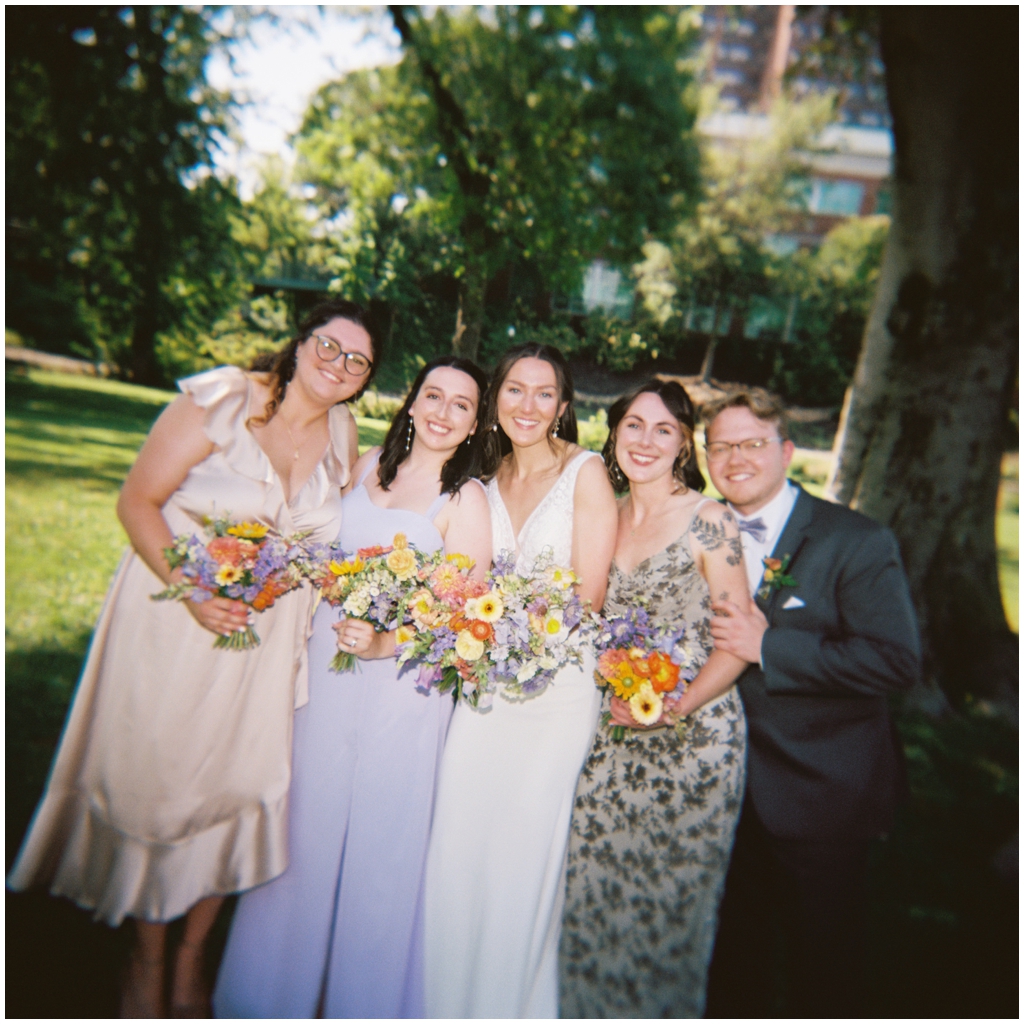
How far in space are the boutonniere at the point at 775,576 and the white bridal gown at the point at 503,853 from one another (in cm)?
101

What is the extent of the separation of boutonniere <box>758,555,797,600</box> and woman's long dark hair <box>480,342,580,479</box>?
1.21m

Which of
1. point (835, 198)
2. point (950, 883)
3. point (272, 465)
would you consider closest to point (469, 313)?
point (272, 465)

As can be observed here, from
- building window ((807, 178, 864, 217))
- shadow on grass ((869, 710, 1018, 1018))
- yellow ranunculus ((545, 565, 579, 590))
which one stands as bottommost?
shadow on grass ((869, 710, 1018, 1018))

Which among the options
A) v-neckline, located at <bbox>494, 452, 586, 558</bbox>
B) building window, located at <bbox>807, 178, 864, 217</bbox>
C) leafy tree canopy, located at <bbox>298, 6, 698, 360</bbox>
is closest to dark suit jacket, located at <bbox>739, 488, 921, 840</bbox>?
v-neckline, located at <bbox>494, 452, 586, 558</bbox>

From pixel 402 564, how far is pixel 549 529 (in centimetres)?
83

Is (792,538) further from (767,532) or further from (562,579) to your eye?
(562,579)

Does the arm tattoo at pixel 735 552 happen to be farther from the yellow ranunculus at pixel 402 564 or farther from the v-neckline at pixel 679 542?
the yellow ranunculus at pixel 402 564

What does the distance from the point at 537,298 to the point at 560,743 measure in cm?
618

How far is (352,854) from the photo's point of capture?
2.54 metres

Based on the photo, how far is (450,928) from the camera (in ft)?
8.50

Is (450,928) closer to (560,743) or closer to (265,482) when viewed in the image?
(560,743)

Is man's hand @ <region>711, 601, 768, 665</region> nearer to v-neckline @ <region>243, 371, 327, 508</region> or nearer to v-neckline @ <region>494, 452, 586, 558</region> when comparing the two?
v-neckline @ <region>494, 452, 586, 558</region>

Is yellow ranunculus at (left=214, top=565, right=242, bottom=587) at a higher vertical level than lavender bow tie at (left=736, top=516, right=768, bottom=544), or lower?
lower

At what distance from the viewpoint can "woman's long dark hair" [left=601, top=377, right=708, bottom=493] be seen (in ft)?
9.01
